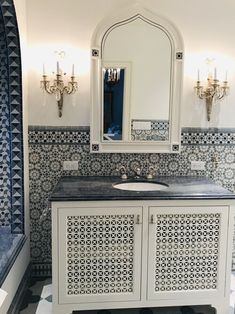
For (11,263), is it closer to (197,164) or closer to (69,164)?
(69,164)

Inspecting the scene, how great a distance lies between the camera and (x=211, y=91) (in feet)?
9.03

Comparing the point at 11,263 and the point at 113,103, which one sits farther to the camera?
the point at 113,103

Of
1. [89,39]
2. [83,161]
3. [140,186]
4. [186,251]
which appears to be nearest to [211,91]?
[140,186]

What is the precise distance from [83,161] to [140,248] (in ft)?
2.97

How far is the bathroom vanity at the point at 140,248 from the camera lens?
2.20 metres

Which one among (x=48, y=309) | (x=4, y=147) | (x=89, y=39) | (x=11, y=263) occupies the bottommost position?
(x=48, y=309)

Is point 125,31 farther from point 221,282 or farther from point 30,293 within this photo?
point 30,293

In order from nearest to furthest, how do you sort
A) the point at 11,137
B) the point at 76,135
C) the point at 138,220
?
the point at 138,220 → the point at 11,137 → the point at 76,135

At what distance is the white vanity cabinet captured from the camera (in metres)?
2.21

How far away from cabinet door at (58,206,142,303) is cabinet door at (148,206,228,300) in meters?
0.13

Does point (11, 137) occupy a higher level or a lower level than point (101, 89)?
lower

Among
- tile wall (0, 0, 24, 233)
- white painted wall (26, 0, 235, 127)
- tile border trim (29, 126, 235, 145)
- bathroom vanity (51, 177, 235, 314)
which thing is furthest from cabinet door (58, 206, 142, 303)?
white painted wall (26, 0, 235, 127)

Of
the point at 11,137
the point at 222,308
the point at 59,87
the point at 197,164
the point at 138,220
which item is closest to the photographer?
the point at 138,220

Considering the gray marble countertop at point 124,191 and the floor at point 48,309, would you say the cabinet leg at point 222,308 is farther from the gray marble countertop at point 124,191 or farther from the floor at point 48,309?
the gray marble countertop at point 124,191
